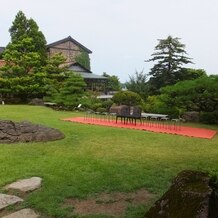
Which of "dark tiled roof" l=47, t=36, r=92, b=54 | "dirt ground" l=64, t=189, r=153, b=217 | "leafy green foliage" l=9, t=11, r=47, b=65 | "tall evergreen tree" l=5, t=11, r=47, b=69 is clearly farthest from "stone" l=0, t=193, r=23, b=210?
"dark tiled roof" l=47, t=36, r=92, b=54

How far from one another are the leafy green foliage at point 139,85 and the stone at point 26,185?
60.1 feet

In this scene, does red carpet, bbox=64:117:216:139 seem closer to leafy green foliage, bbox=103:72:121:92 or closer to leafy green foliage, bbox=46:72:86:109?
leafy green foliage, bbox=46:72:86:109

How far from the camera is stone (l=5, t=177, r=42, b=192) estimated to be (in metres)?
4.96

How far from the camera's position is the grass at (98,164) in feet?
15.9

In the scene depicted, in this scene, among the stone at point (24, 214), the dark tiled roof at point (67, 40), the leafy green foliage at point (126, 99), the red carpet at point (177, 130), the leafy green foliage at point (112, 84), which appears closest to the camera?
the stone at point (24, 214)

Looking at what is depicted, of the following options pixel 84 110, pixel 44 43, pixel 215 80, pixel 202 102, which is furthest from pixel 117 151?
pixel 44 43

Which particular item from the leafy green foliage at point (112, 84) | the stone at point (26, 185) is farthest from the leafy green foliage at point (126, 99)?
the stone at point (26, 185)

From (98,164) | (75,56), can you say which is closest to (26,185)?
(98,164)

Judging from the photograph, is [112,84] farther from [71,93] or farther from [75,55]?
[71,93]

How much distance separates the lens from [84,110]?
66.3ft

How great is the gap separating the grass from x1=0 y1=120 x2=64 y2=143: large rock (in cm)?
46

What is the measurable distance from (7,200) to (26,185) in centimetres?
66

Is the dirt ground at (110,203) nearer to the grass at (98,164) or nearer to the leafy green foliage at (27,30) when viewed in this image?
the grass at (98,164)

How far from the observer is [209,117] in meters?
15.9
